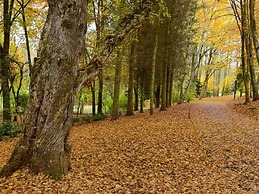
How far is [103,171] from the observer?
4.63m

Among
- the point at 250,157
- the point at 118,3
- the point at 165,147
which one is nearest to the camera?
the point at 250,157

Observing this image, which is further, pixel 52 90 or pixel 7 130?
pixel 7 130

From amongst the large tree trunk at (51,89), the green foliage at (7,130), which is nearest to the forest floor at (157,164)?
the large tree trunk at (51,89)

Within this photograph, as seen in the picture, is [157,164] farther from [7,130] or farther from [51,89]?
[7,130]

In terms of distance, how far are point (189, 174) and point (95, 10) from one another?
10.1 m

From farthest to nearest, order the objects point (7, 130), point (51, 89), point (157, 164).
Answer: point (7, 130), point (157, 164), point (51, 89)

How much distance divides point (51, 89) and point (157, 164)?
272 cm

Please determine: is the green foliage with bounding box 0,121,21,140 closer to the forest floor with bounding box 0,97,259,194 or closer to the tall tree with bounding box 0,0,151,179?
the forest floor with bounding box 0,97,259,194

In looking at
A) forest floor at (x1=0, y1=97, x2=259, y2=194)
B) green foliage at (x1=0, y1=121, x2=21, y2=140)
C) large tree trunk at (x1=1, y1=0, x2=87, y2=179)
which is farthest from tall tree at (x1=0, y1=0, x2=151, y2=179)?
green foliage at (x1=0, y1=121, x2=21, y2=140)

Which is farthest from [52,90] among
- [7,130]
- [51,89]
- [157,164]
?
[7,130]

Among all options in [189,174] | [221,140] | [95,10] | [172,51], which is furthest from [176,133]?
[172,51]

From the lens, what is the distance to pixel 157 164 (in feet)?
16.9

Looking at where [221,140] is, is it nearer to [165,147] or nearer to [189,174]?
[165,147]

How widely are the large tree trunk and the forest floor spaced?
0.76 ft
